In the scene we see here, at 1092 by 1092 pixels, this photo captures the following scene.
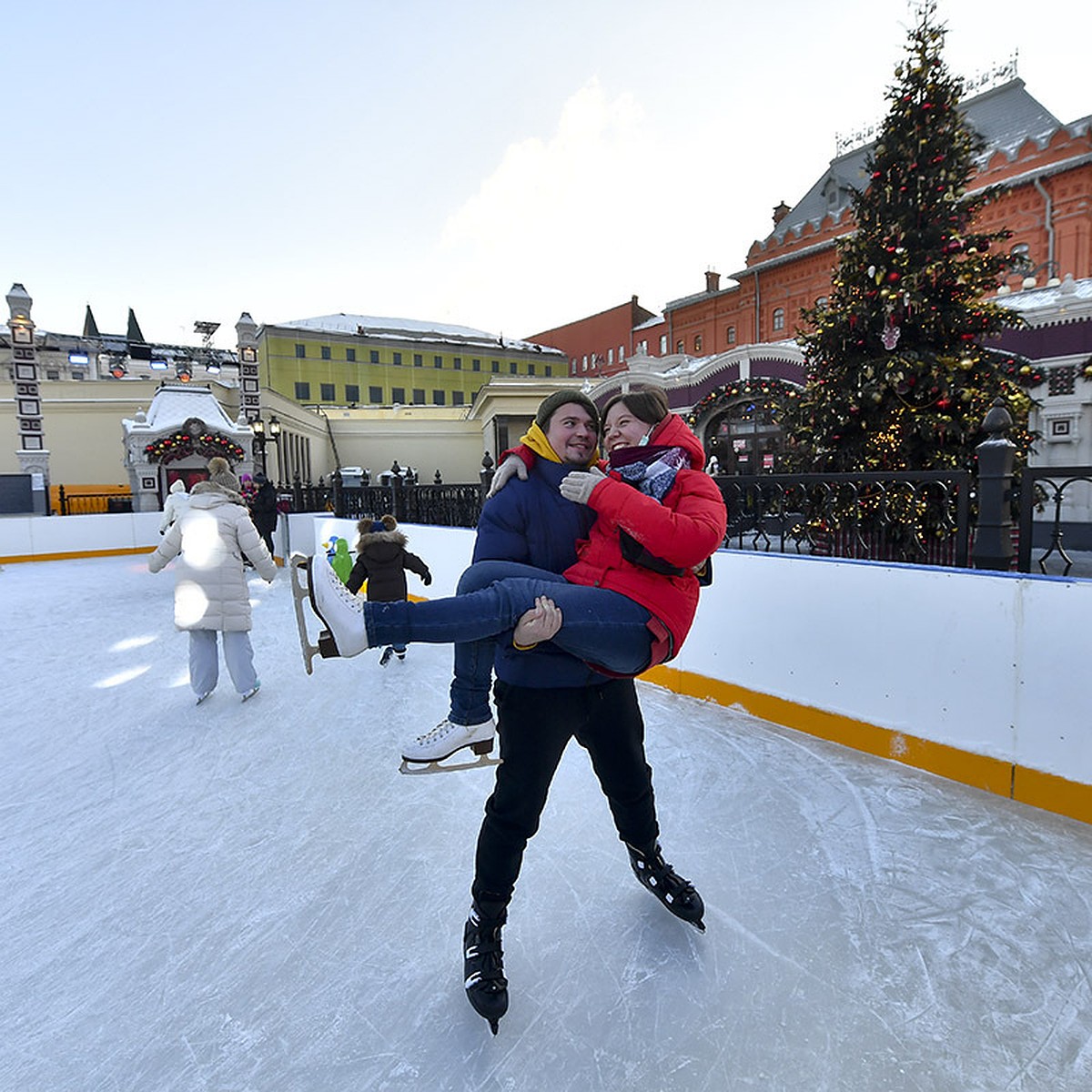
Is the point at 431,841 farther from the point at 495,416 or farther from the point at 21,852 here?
the point at 495,416

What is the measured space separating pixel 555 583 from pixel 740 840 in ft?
5.24

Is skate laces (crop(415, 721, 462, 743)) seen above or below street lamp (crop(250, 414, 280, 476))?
below

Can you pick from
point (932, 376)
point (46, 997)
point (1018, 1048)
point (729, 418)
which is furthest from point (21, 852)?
point (729, 418)

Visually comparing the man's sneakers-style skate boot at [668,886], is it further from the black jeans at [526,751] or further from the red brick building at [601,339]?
the red brick building at [601,339]

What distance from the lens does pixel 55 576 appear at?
10.1 meters

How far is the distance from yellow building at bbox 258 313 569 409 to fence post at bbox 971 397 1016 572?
3249cm

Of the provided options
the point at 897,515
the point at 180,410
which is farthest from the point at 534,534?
the point at 180,410

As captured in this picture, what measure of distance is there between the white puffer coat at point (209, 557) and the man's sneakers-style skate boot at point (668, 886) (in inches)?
116

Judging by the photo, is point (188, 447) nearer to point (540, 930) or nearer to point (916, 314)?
point (916, 314)

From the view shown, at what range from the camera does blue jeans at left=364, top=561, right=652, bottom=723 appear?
1340 mm

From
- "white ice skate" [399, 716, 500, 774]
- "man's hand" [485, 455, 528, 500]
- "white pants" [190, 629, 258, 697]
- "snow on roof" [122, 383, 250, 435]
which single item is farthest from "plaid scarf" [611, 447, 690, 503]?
"snow on roof" [122, 383, 250, 435]

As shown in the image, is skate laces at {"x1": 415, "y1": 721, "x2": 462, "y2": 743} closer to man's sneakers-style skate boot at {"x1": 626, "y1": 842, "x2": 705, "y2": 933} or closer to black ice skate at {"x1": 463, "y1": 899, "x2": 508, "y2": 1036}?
black ice skate at {"x1": 463, "y1": 899, "x2": 508, "y2": 1036}

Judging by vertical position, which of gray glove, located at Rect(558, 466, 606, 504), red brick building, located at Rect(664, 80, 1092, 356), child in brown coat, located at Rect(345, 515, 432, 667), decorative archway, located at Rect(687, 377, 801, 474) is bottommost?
child in brown coat, located at Rect(345, 515, 432, 667)

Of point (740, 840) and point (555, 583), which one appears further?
point (740, 840)
